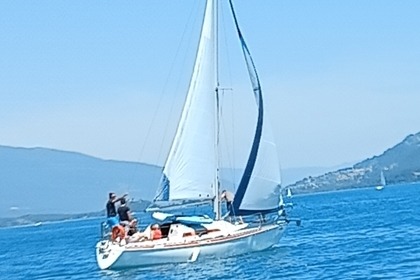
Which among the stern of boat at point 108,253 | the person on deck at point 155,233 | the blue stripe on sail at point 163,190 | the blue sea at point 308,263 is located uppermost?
the blue stripe on sail at point 163,190

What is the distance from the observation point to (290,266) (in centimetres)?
4022

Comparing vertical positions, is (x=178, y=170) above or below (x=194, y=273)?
above

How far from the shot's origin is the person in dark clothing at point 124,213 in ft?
144

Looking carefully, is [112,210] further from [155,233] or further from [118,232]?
[155,233]

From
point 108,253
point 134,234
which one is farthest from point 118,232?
point 108,253

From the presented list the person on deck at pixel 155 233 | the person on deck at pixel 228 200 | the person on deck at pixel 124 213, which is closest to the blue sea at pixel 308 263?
the person on deck at pixel 155 233

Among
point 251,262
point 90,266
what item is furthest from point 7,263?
point 251,262

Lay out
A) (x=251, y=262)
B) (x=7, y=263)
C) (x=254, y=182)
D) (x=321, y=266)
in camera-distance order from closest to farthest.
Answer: (x=321, y=266)
(x=251, y=262)
(x=254, y=182)
(x=7, y=263)

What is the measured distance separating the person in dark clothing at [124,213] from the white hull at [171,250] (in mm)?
1330

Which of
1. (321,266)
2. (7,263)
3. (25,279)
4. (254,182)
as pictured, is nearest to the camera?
(321,266)

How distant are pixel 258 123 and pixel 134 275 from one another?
30.0 ft

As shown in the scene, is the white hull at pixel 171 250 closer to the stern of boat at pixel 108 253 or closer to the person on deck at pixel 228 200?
the stern of boat at pixel 108 253

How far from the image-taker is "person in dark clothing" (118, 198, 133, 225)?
4394cm

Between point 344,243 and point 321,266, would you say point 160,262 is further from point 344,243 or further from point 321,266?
point 344,243
